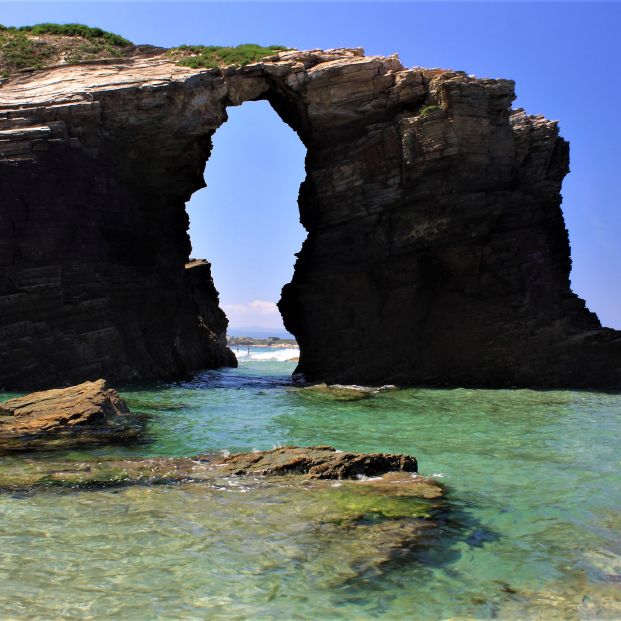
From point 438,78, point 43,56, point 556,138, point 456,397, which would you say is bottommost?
point 456,397

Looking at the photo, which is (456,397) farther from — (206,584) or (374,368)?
(206,584)

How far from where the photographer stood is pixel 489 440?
14.2m

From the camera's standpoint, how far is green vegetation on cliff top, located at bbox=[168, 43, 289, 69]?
2905cm

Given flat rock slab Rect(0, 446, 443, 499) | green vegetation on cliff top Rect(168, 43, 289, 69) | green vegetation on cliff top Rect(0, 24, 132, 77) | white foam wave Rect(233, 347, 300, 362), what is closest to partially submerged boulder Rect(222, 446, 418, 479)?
flat rock slab Rect(0, 446, 443, 499)

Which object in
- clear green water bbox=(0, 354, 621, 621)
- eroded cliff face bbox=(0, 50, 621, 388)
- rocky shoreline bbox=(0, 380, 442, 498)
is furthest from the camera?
eroded cliff face bbox=(0, 50, 621, 388)

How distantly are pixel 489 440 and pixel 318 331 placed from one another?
15.1 meters

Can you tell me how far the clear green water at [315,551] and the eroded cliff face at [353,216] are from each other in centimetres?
1407

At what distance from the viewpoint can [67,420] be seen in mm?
13625

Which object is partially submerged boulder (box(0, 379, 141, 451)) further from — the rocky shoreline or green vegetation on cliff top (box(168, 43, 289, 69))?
green vegetation on cliff top (box(168, 43, 289, 69))

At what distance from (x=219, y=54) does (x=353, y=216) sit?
1069 cm

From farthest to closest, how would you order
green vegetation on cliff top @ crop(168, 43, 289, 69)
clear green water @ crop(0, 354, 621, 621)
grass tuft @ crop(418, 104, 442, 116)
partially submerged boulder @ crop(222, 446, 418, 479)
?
1. green vegetation on cliff top @ crop(168, 43, 289, 69)
2. grass tuft @ crop(418, 104, 442, 116)
3. partially submerged boulder @ crop(222, 446, 418, 479)
4. clear green water @ crop(0, 354, 621, 621)

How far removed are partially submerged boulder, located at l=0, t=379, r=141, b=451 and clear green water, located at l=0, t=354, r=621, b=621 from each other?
1167 mm

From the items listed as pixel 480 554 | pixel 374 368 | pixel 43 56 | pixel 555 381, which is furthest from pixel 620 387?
pixel 43 56

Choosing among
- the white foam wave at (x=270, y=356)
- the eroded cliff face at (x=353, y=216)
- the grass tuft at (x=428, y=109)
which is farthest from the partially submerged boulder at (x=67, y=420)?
the white foam wave at (x=270, y=356)
